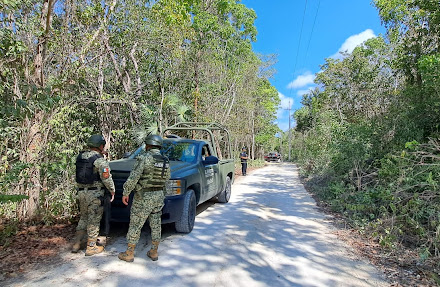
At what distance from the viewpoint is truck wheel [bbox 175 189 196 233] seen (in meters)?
5.22

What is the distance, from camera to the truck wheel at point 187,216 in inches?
206

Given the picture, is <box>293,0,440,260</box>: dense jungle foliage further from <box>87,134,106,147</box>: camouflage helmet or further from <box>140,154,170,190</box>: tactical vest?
<box>87,134,106,147</box>: camouflage helmet

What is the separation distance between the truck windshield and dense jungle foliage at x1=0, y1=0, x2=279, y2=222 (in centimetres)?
197

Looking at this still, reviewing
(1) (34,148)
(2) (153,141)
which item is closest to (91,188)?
(2) (153,141)

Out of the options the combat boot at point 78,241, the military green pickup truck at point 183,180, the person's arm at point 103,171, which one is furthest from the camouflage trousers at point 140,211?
the combat boot at point 78,241

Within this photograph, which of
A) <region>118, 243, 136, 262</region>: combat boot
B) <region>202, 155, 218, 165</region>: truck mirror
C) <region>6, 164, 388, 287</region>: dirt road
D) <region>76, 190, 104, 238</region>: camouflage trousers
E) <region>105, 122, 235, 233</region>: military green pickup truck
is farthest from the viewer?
<region>202, 155, 218, 165</region>: truck mirror

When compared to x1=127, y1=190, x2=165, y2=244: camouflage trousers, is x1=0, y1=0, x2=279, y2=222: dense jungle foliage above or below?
above

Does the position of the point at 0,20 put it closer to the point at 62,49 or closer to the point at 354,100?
the point at 62,49

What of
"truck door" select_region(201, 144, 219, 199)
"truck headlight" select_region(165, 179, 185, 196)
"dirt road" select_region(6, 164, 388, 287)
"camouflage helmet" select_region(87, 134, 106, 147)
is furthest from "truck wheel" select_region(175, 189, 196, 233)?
"camouflage helmet" select_region(87, 134, 106, 147)

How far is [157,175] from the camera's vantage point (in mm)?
4188

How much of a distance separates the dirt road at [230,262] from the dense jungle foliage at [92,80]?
5.20ft

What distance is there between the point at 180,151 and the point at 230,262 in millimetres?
2890

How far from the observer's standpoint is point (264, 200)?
9.16 meters

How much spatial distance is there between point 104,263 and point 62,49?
193 inches
